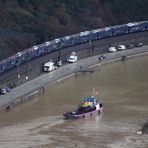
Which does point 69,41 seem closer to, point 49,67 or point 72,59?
point 72,59

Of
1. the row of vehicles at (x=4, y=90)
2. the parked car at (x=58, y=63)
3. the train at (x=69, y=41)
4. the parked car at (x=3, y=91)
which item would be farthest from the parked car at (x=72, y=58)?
the parked car at (x=3, y=91)

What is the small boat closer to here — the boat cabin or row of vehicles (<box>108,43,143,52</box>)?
the boat cabin

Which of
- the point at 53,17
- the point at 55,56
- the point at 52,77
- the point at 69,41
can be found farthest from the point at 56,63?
the point at 53,17

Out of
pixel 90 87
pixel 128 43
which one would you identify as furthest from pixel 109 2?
pixel 90 87

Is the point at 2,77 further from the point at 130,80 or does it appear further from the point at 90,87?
the point at 130,80

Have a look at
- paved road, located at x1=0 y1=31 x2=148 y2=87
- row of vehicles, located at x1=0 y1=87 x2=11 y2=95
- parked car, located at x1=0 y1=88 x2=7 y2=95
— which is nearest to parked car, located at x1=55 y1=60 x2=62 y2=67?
paved road, located at x1=0 y1=31 x2=148 y2=87
